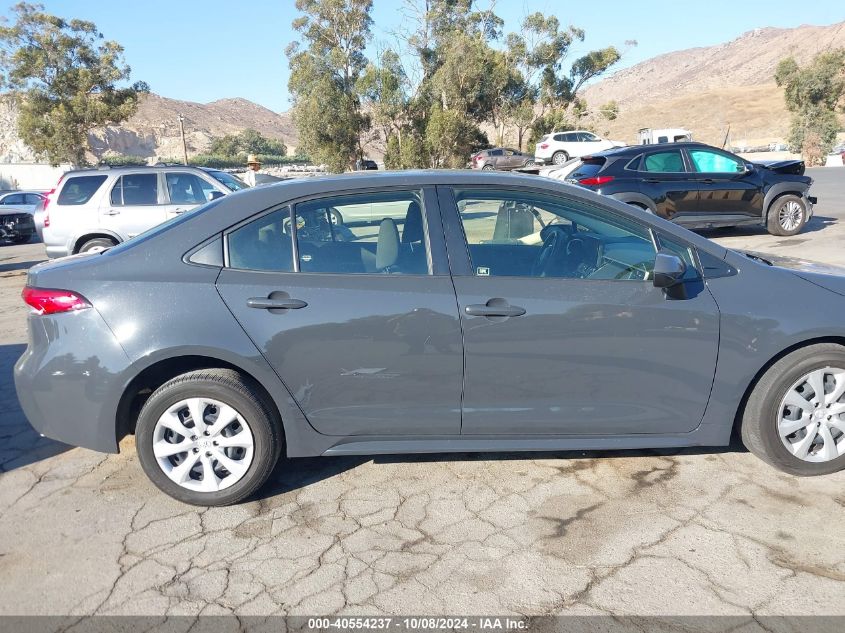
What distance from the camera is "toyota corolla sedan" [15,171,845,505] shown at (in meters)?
3.30

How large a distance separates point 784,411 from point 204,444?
119 inches

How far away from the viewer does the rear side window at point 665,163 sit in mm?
10438

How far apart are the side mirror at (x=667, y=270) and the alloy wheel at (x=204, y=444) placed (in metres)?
2.20

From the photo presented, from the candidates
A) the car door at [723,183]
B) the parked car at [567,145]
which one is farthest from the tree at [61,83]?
the car door at [723,183]

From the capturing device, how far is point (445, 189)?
3.52 metres

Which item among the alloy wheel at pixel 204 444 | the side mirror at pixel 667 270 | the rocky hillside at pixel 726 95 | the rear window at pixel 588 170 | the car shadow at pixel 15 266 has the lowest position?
the car shadow at pixel 15 266

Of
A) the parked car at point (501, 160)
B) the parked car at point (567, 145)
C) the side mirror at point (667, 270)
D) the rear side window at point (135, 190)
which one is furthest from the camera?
the parked car at point (501, 160)

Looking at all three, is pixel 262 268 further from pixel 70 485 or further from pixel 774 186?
pixel 774 186

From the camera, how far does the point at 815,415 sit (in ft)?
11.4

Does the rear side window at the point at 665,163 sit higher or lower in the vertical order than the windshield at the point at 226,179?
higher

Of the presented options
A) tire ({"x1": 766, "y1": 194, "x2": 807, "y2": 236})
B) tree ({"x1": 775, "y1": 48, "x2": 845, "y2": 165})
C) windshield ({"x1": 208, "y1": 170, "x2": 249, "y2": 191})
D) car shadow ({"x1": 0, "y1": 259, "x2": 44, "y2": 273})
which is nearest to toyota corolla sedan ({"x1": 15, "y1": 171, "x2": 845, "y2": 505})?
windshield ({"x1": 208, "y1": 170, "x2": 249, "y2": 191})

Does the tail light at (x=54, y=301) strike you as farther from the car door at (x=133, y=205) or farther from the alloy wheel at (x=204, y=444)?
the car door at (x=133, y=205)

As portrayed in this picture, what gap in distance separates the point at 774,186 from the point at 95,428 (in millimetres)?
10908

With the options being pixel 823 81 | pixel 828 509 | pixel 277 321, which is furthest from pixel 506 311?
pixel 823 81
